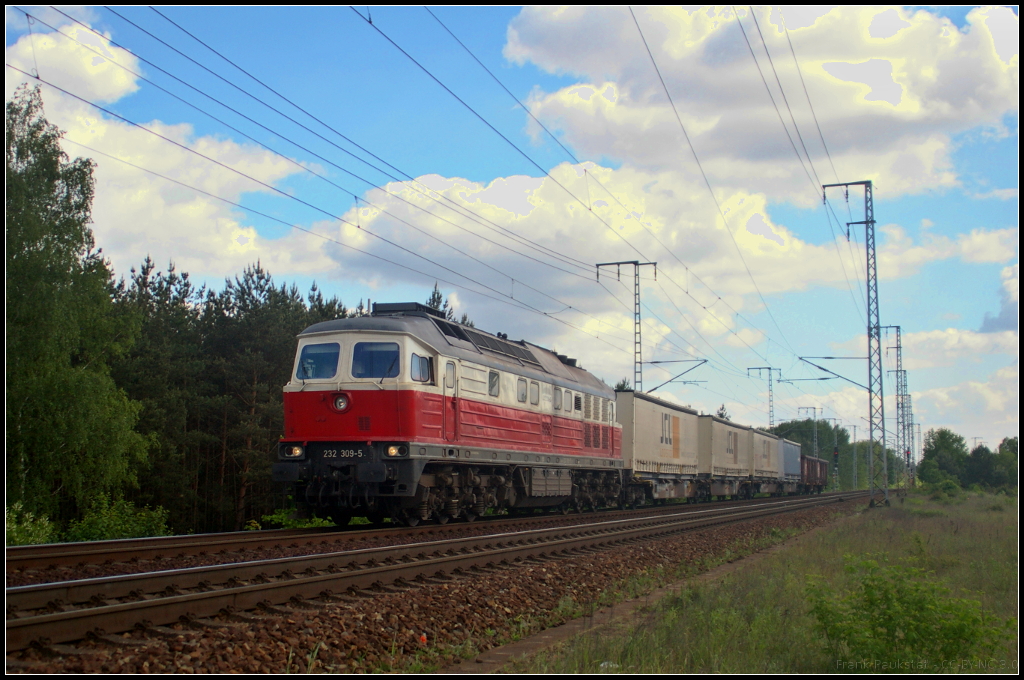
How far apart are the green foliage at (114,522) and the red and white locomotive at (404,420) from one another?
9.91m

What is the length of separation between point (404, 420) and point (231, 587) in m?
7.13

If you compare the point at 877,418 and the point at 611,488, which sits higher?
the point at 877,418

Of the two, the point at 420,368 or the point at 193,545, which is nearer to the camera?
the point at 193,545

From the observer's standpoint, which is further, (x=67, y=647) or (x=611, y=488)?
(x=611, y=488)

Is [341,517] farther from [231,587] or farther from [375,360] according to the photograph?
[231,587]

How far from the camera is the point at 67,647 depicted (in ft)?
20.8

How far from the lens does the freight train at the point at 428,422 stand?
621 inches

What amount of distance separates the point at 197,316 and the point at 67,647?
42976mm

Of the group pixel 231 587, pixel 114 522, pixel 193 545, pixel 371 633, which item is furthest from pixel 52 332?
pixel 371 633

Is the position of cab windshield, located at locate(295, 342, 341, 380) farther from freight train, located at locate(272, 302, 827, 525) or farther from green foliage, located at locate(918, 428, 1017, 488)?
green foliage, located at locate(918, 428, 1017, 488)

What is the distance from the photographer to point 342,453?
15734 millimetres

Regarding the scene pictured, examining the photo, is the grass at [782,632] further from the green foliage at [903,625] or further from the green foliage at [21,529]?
the green foliage at [21,529]

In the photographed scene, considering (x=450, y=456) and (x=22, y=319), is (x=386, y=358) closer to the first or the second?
(x=450, y=456)

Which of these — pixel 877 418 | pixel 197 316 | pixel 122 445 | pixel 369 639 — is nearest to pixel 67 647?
pixel 369 639
